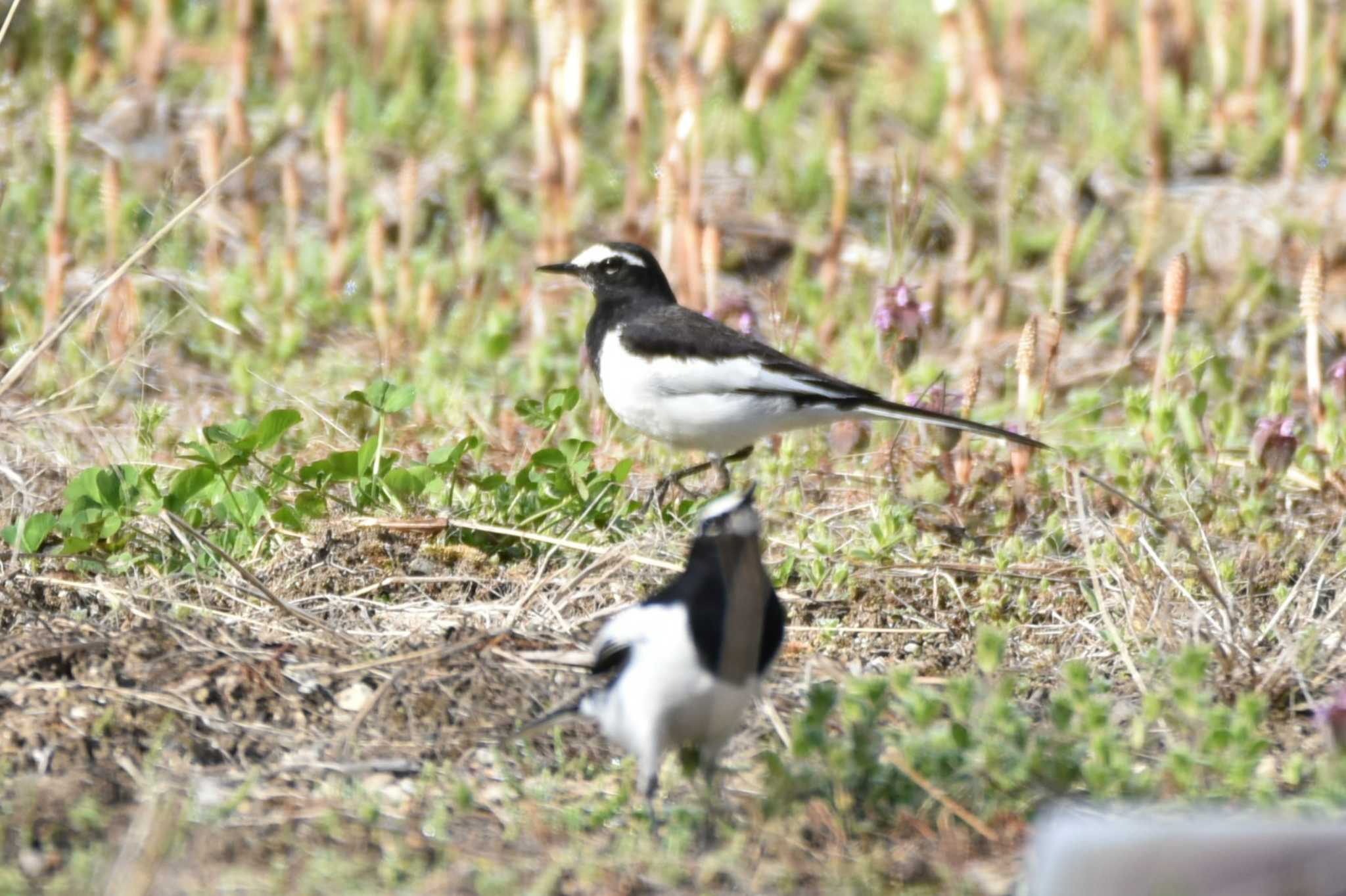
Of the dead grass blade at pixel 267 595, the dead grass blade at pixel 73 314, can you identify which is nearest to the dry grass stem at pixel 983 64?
the dead grass blade at pixel 73 314

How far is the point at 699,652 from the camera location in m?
3.15

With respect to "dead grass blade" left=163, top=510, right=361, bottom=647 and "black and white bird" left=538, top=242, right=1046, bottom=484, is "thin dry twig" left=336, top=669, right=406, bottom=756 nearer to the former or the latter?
"dead grass blade" left=163, top=510, right=361, bottom=647

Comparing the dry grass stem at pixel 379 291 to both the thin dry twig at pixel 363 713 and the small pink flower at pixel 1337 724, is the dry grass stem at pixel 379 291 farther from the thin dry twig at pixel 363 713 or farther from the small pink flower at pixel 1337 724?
the small pink flower at pixel 1337 724

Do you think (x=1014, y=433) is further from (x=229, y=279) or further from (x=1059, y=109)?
(x=1059, y=109)

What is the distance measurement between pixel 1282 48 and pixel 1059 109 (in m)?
1.18

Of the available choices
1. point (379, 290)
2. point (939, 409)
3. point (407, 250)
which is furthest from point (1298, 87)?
point (379, 290)

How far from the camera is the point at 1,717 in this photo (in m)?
3.56

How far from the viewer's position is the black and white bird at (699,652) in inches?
124

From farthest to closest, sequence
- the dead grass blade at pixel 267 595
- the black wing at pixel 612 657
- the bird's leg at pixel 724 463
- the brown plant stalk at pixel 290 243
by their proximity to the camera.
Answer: the brown plant stalk at pixel 290 243
the bird's leg at pixel 724 463
the dead grass blade at pixel 267 595
the black wing at pixel 612 657

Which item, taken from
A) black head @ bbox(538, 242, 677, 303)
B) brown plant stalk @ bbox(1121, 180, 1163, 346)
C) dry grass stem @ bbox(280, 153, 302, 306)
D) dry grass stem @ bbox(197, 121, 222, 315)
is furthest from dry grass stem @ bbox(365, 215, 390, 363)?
brown plant stalk @ bbox(1121, 180, 1163, 346)

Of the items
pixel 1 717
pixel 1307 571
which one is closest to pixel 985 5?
pixel 1307 571

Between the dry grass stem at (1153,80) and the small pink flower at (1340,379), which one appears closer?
the small pink flower at (1340,379)

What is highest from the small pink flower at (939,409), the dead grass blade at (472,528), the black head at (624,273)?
the black head at (624,273)

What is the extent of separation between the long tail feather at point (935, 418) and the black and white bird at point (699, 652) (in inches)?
60.5
